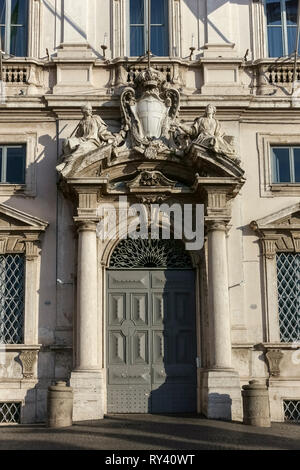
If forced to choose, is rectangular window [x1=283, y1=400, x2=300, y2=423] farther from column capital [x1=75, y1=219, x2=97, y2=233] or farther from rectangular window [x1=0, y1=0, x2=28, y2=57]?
rectangular window [x1=0, y1=0, x2=28, y2=57]

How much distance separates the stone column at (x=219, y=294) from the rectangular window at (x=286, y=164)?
202 cm

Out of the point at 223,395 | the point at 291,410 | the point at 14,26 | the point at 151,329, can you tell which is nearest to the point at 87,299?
the point at 151,329

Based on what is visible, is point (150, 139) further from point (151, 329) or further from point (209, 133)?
point (151, 329)

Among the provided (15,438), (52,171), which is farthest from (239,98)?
(15,438)

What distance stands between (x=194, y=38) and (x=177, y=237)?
182 inches

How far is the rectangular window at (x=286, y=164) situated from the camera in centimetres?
1456

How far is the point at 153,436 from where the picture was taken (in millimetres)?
10352

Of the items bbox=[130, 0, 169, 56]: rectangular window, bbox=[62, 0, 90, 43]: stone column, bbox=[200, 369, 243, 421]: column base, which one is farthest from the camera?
bbox=[130, 0, 169, 56]: rectangular window

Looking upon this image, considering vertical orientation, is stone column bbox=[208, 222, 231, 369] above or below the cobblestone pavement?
above

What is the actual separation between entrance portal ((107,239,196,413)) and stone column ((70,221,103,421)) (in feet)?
2.46

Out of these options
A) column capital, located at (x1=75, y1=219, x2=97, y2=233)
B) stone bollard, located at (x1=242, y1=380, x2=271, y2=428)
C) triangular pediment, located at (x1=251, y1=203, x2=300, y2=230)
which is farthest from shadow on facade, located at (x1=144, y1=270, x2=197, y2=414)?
stone bollard, located at (x1=242, y1=380, x2=271, y2=428)

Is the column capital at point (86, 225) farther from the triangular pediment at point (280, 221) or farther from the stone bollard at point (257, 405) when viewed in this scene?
the stone bollard at point (257, 405)

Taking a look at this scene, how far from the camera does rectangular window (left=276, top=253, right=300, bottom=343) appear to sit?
45.4 ft
